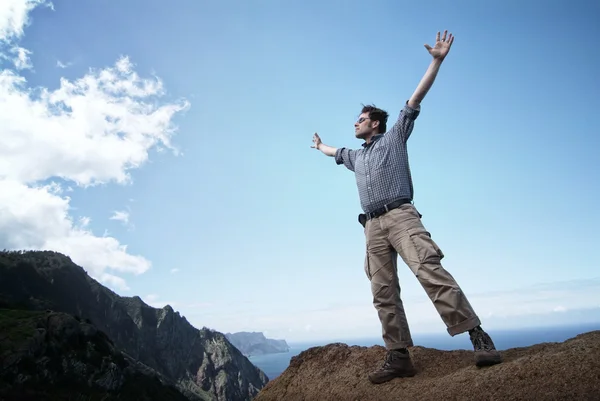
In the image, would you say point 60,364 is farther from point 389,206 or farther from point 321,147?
point 389,206

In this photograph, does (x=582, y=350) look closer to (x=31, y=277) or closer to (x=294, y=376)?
(x=294, y=376)

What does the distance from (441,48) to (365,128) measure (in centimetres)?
183

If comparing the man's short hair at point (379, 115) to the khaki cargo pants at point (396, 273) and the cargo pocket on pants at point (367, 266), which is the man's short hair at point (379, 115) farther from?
the cargo pocket on pants at point (367, 266)

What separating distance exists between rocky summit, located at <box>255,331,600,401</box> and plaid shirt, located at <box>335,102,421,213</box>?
2.69 metres

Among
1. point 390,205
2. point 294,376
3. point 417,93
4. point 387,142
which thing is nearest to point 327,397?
point 294,376

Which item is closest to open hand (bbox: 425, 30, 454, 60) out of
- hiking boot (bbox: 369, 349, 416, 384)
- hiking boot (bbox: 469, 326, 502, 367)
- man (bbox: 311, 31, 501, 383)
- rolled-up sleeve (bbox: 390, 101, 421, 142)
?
man (bbox: 311, 31, 501, 383)

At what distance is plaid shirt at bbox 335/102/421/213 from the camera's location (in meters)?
6.22

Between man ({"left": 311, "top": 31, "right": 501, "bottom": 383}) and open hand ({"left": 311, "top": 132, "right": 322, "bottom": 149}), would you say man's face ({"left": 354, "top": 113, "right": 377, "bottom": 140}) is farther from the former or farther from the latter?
open hand ({"left": 311, "top": 132, "right": 322, "bottom": 149})

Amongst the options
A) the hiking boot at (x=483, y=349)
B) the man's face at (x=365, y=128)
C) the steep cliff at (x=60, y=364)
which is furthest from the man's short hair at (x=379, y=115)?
the steep cliff at (x=60, y=364)

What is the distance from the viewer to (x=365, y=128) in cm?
715

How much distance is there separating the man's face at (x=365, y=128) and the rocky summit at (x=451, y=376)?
13.2ft

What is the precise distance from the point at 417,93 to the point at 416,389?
4407 millimetres

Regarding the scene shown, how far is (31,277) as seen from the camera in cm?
14775

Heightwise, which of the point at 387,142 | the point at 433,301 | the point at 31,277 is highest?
the point at 31,277
